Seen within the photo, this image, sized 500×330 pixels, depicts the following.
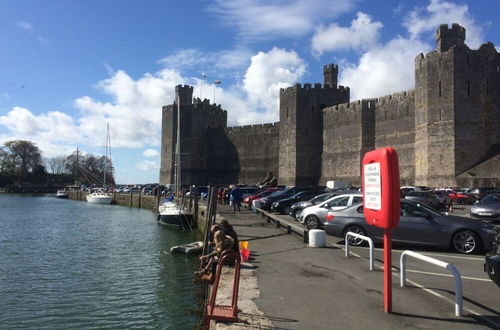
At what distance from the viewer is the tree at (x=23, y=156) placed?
365ft

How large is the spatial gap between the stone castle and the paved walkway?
1166 inches

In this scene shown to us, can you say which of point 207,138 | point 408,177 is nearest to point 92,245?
point 408,177

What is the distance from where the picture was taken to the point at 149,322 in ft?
34.3

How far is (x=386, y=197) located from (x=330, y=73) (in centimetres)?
5499

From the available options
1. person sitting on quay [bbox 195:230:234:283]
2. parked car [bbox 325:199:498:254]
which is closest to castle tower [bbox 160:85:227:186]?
parked car [bbox 325:199:498:254]

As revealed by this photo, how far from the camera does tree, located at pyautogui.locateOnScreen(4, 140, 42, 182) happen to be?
11138 centimetres

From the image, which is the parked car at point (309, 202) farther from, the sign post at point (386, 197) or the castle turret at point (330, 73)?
the castle turret at point (330, 73)

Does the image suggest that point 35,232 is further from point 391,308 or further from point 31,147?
point 31,147

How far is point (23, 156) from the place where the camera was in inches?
4419

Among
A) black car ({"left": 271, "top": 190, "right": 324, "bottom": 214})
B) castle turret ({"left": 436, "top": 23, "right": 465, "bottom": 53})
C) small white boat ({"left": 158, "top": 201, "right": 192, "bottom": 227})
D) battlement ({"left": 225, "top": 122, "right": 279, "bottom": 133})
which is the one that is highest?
castle turret ({"left": 436, "top": 23, "right": 465, "bottom": 53})

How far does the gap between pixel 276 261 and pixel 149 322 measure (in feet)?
10.2

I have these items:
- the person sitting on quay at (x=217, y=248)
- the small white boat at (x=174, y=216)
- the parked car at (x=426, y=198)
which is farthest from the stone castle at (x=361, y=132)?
the person sitting on quay at (x=217, y=248)

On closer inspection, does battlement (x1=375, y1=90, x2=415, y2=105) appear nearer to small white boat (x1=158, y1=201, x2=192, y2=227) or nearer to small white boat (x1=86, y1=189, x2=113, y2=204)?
small white boat (x1=158, y1=201, x2=192, y2=227)

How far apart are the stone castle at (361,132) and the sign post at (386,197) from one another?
1275 inches
